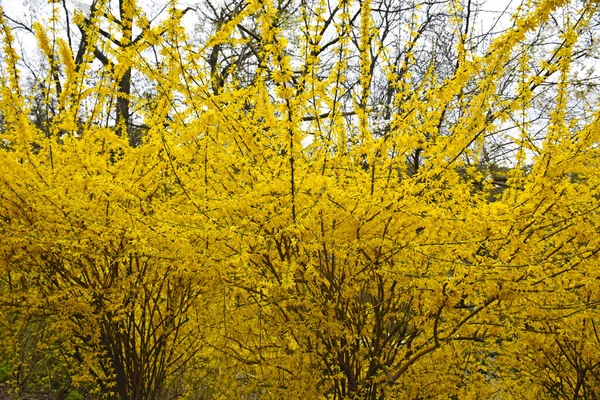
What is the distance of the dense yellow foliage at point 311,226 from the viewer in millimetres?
2938

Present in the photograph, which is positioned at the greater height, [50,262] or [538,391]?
[50,262]

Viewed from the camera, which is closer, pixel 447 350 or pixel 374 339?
pixel 374 339

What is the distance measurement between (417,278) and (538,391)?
324cm

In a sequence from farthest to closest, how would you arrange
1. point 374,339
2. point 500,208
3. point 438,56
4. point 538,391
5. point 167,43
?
point 438,56
point 538,391
point 374,339
point 167,43
point 500,208

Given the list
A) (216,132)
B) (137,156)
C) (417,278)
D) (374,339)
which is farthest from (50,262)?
(417,278)

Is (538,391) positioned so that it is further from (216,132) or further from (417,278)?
(216,132)

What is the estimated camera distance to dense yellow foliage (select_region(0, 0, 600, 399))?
9.64 feet

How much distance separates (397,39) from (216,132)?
7.13 meters

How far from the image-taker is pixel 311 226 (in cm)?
318

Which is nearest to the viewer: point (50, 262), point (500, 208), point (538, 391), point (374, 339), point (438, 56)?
point (500, 208)

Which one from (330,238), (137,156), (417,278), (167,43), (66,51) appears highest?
(66,51)

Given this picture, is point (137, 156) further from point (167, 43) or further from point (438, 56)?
point (438, 56)

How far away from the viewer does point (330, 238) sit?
311 cm

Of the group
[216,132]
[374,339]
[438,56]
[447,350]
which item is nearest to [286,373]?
[374,339]
